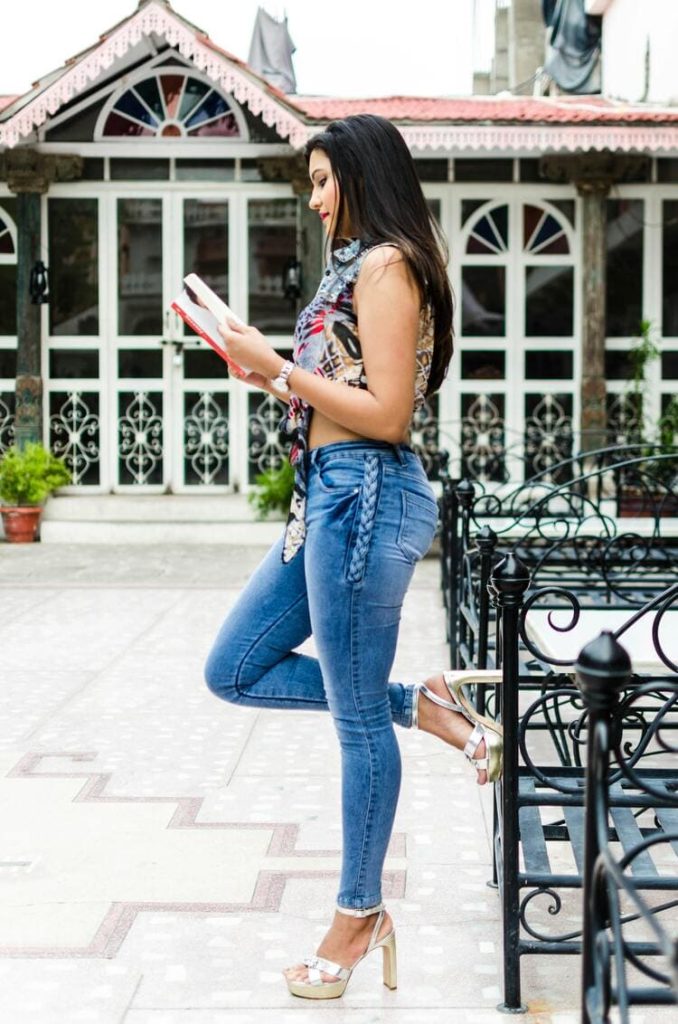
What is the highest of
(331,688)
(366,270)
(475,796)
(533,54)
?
(533,54)

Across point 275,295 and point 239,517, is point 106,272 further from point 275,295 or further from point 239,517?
point 239,517

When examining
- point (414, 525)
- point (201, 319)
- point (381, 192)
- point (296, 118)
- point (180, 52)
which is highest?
point (180, 52)

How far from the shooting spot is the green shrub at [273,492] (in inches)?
497

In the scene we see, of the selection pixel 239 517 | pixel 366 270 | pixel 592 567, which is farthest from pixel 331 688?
pixel 239 517

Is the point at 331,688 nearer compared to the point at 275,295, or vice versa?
the point at 331,688

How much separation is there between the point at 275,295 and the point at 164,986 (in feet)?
35.0

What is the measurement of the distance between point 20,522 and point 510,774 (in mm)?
10112

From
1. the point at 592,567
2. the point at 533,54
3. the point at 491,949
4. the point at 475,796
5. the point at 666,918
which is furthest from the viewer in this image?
the point at 533,54

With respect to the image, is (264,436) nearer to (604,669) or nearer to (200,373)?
(200,373)

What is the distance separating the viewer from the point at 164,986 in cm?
317

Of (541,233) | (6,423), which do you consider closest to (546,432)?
(541,233)

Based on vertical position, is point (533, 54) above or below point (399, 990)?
above

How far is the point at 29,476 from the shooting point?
12.6m

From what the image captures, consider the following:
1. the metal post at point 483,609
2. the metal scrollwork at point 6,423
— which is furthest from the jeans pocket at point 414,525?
the metal scrollwork at point 6,423
